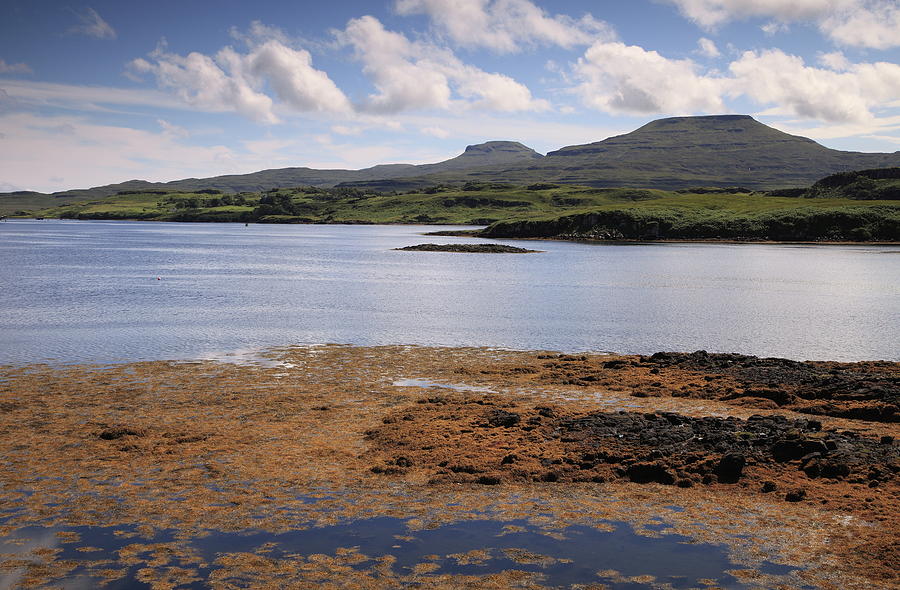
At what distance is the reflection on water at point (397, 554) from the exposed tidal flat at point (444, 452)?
0.06 m

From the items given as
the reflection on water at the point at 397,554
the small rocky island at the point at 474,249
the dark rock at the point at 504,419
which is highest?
the small rocky island at the point at 474,249

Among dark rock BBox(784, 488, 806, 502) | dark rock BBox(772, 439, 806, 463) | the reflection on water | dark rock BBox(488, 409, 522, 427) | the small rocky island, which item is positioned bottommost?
the reflection on water

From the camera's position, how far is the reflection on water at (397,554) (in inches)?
555

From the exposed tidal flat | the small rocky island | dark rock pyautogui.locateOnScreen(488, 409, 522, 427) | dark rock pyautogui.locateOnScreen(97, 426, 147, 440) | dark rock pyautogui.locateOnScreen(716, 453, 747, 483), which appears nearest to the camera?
the exposed tidal flat

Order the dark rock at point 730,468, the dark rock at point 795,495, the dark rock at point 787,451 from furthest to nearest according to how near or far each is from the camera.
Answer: the dark rock at point 787,451, the dark rock at point 730,468, the dark rock at point 795,495

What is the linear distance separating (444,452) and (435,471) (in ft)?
4.38

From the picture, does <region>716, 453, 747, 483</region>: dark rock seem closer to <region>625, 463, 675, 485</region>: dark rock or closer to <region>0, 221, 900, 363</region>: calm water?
<region>625, 463, 675, 485</region>: dark rock

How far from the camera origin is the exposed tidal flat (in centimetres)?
1484

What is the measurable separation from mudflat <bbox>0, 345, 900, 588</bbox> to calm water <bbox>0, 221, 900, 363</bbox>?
375 inches

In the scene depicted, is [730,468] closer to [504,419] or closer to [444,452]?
[504,419]

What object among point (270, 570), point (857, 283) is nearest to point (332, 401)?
point (270, 570)

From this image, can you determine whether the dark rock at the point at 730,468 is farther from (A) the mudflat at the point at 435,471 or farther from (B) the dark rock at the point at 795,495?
(B) the dark rock at the point at 795,495

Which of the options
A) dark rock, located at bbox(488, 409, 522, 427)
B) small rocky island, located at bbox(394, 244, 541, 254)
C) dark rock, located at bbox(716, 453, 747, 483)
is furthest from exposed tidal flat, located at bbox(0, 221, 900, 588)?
small rocky island, located at bbox(394, 244, 541, 254)

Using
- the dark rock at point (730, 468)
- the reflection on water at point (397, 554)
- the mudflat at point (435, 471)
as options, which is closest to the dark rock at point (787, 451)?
the mudflat at point (435, 471)
